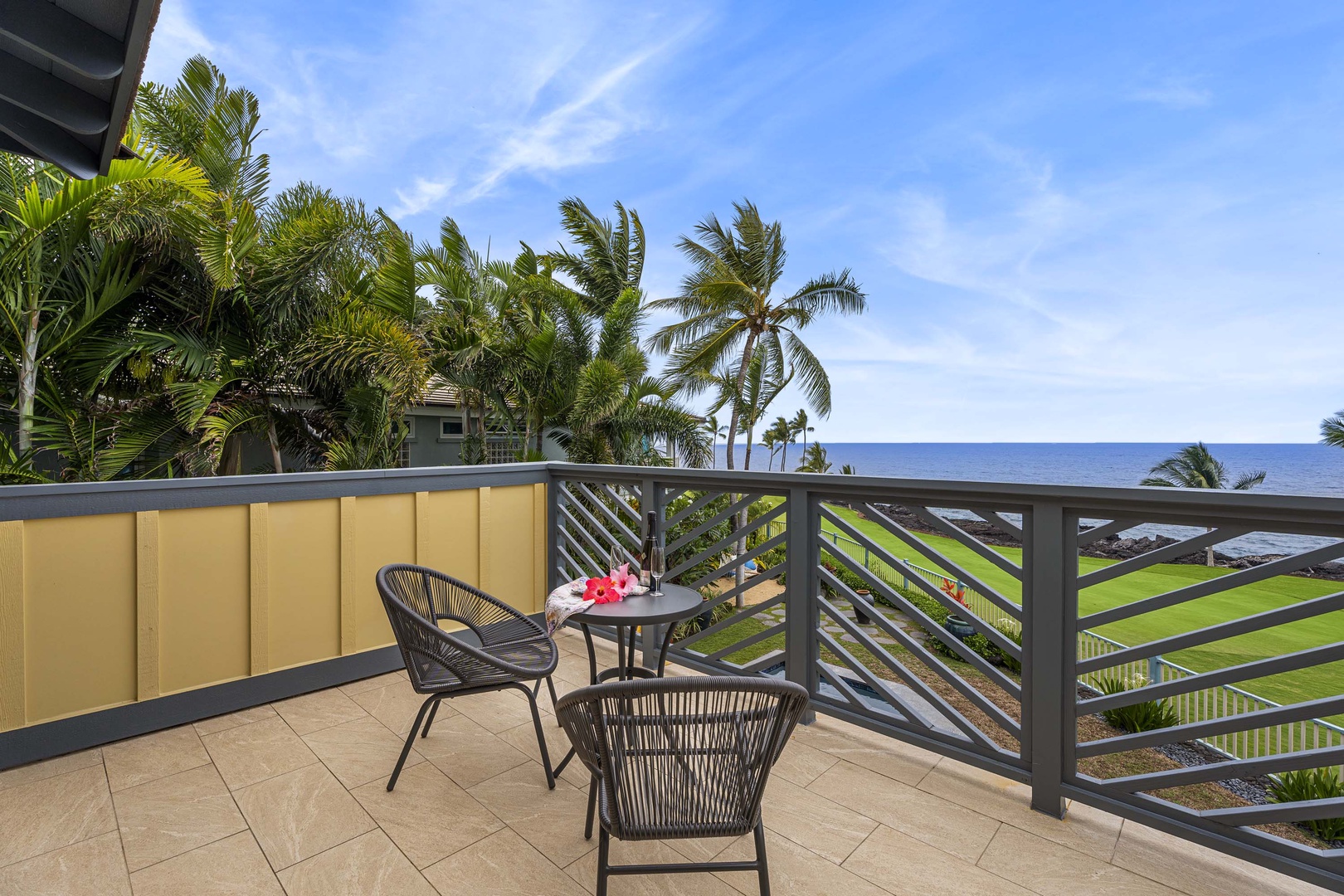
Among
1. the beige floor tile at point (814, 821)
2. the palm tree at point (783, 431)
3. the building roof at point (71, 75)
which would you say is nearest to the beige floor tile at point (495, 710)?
the beige floor tile at point (814, 821)

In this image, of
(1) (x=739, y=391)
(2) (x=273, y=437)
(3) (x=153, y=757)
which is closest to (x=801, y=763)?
(3) (x=153, y=757)

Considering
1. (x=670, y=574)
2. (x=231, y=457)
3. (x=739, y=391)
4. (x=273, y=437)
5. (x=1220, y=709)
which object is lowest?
(x=1220, y=709)

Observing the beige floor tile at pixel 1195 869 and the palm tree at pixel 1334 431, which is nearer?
the beige floor tile at pixel 1195 869

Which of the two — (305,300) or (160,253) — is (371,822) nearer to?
(305,300)

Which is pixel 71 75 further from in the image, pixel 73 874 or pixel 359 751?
pixel 359 751

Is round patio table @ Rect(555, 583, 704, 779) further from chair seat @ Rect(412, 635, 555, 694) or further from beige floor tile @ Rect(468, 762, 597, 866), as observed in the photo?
chair seat @ Rect(412, 635, 555, 694)

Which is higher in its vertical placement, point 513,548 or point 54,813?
point 513,548

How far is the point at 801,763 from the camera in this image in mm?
2496

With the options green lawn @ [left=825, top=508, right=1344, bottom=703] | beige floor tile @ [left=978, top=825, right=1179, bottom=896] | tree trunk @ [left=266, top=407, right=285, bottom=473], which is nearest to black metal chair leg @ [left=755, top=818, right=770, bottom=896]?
beige floor tile @ [left=978, top=825, right=1179, bottom=896]

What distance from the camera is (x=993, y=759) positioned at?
2.33 metres

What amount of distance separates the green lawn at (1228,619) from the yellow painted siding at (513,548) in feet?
19.7

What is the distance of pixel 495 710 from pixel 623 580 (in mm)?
1122

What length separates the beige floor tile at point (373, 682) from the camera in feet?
10.4

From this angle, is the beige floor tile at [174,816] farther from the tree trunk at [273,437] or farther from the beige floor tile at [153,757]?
the tree trunk at [273,437]
